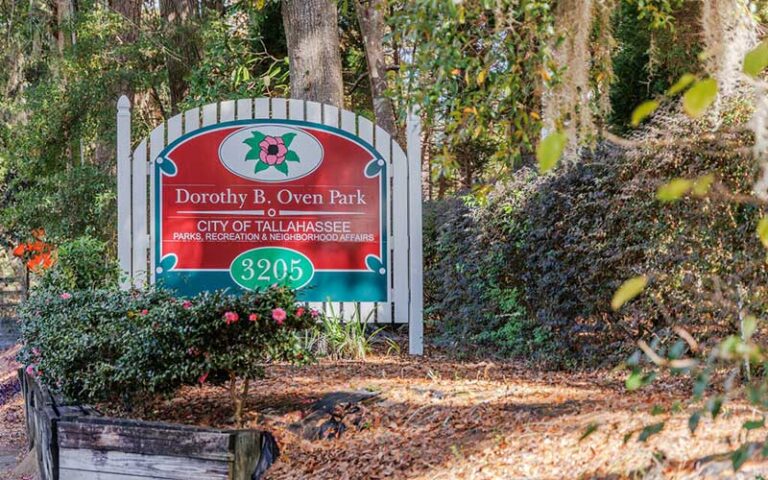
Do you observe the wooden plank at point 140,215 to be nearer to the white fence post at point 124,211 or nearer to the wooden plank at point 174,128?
the white fence post at point 124,211

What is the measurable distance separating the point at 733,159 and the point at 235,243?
4.61 metres

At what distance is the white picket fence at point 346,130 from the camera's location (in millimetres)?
8438

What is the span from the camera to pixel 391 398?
19.9ft

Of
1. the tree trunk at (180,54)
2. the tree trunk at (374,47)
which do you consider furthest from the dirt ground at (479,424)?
the tree trunk at (180,54)

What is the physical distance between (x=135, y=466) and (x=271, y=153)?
12.6 ft

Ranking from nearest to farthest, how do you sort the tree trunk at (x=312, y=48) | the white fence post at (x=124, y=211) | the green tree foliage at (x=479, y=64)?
1. the green tree foliage at (x=479, y=64)
2. the white fence post at (x=124, y=211)
3. the tree trunk at (x=312, y=48)

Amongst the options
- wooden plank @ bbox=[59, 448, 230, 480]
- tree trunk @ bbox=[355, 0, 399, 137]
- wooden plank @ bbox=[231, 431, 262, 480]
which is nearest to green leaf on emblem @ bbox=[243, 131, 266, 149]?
wooden plank @ bbox=[59, 448, 230, 480]

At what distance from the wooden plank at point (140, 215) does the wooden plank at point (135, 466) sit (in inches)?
117

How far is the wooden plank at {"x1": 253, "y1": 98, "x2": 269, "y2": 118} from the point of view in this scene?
8516mm

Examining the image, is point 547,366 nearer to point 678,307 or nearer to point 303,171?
point 678,307

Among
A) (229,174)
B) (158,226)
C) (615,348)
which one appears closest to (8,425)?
(158,226)

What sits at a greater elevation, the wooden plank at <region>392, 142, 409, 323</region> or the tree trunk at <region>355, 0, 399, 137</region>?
the tree trunk at <region>355, 0, 399, 137</region>

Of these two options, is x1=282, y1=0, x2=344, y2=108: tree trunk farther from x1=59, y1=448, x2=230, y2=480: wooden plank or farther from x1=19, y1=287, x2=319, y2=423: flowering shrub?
x1=59, y1=448, x2=230, y2=480: wooden plank

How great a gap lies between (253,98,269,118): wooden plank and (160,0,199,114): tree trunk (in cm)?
612
